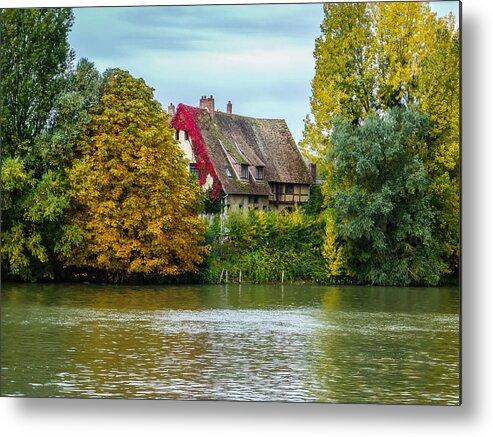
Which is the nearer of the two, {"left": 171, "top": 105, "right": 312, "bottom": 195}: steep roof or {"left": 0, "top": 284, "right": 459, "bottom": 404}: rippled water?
{"left": 0, "top": 284, "right": 459, "bottom": 404}: rippled water

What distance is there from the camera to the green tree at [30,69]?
9695mm

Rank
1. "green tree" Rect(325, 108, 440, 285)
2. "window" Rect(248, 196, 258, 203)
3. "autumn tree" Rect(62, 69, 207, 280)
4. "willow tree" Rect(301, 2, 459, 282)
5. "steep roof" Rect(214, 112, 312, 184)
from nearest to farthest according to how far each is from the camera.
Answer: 1. "willow tree" Rect(301, 2, 459, 282)
2. "green tree" Rect(325, 108, 440, 285)
3. "steep roof" Rect(214, 112, 312, 184)
4. "window" Rect(248, 196, 258, 203)
5. "autumn tree" Rect(62, 69, 207, 280)

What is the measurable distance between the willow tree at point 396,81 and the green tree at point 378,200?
10 cm

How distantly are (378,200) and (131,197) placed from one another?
2535 mm

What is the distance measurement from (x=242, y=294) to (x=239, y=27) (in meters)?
2.35

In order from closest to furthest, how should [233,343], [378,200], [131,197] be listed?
[233,343], [378,200], [131,197]

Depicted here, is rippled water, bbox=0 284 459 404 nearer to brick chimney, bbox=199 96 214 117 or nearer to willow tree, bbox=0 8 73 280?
willow tree, bbox=0 8 73 280

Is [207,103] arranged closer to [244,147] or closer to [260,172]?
[244,147]

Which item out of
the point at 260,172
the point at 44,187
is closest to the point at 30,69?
the point at 44,187

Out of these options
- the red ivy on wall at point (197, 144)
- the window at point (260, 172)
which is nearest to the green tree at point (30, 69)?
the red ivy on wall at point (197, 144)

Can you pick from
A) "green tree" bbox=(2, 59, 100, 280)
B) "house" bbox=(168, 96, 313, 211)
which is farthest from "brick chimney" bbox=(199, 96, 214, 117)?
"green tree" bbox=(2, 59, 100, 280)

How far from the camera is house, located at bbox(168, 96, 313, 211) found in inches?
381

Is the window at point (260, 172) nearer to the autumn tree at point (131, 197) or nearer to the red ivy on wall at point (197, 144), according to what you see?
the red ivy on wall at point (197, 144)

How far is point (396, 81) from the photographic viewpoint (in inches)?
375
